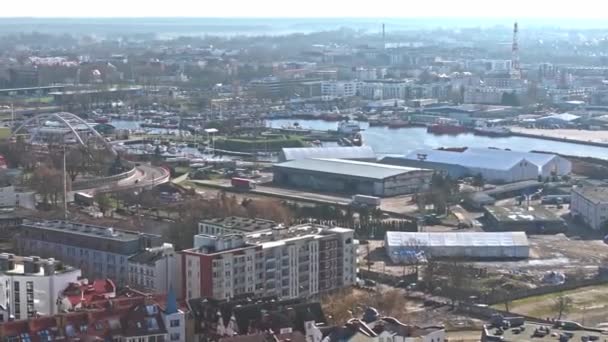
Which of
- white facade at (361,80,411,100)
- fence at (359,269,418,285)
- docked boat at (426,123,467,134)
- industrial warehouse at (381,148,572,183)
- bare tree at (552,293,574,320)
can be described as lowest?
white facade at (361,80,411,100)

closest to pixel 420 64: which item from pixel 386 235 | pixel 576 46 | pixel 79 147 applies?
pixel 576 46

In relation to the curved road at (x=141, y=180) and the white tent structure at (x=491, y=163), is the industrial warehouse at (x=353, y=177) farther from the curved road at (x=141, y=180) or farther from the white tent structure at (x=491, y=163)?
the curved road at (x=141, y=180)

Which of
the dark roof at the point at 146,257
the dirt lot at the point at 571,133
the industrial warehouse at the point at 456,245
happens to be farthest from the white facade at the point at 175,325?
the dirt lot at the point at 571,133

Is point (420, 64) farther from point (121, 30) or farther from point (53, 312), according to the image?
point (121, 30)

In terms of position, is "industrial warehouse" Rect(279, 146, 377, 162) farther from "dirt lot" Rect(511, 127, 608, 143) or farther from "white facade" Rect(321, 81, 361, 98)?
"white facade" Rect(321, 81, 361, 98)

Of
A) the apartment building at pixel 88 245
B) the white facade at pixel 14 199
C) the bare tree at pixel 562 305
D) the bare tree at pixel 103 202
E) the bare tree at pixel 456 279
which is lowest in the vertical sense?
the bare tree at pixel 103 202

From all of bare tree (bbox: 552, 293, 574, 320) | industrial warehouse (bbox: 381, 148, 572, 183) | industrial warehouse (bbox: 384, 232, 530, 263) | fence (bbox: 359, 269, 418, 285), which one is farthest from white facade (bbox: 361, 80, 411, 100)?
bare tree (bbox: 552, 293, 574, 320)
